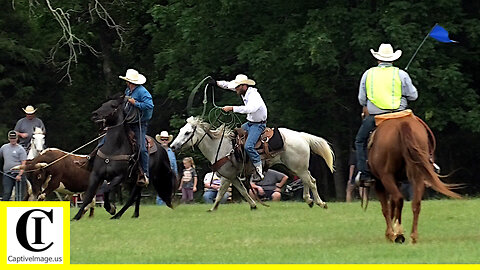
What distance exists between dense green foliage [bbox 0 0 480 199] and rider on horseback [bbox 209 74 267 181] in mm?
8323

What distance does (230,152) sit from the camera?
21.3 m

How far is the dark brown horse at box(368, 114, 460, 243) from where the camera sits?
13719mm

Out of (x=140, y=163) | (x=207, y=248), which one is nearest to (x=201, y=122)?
(x=140, y=163)

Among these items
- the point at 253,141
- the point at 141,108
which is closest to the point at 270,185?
the point at 253,141

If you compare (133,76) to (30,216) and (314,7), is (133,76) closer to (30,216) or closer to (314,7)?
(30,216)

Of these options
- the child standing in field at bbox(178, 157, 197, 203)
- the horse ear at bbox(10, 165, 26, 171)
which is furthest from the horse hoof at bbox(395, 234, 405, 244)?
the child standing in field at bbox(178, 157, 197, 203)

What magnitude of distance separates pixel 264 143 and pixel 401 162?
23.8ft

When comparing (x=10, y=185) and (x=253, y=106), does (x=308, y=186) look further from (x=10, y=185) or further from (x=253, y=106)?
(x=10, y=185)

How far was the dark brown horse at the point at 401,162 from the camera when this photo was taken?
1372 centimetres

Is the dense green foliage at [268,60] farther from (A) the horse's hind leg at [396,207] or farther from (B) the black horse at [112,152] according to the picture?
(A) the horse's hind leg at [396,207]

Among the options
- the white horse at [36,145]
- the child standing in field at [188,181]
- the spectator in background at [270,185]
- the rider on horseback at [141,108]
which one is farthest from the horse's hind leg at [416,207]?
the child standing in field at [188,181]

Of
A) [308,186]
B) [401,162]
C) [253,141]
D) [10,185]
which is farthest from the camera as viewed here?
[10,185]

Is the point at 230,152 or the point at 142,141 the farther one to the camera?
the point at 230,152

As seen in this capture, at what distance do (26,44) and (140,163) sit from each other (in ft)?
66.6
